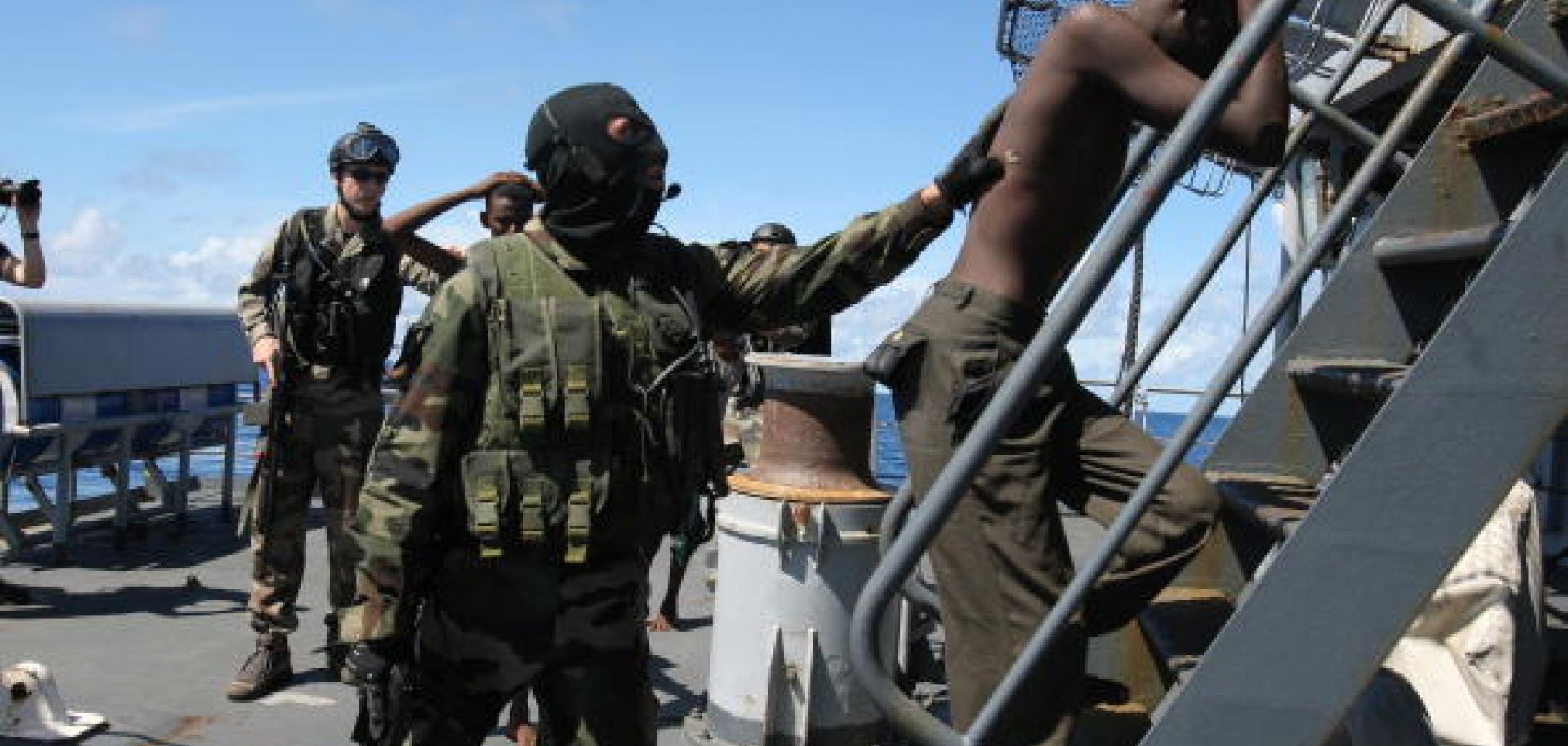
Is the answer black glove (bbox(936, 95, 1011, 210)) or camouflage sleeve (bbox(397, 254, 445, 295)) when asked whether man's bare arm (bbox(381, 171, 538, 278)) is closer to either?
camouflage sleeve (bbox(397, 254, 445, 295))

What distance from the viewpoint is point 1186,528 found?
2854 millimetres

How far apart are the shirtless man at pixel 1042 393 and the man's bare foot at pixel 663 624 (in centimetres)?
390

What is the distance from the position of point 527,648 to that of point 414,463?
50 centimetres

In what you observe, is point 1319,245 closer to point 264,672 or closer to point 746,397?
point 746,397

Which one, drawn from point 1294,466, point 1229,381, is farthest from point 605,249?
point 1294,466

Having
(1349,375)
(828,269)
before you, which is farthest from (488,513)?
(1349,375)

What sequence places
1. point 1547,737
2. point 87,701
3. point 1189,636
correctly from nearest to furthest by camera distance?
point 1189,636
point 1547,737
point 87,701

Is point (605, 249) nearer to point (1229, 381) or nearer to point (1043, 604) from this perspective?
point (1043, 604)

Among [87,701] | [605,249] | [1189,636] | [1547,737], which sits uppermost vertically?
[605,249]

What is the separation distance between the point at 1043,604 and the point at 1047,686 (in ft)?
0.55

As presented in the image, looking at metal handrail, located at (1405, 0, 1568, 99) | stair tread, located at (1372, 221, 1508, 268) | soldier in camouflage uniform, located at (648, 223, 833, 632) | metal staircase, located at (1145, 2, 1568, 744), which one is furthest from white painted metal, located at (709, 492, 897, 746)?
metal handrail, located at (1405, 0, 1568, 99)

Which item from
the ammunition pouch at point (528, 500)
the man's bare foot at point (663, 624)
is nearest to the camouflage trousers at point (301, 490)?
the man's bare foot at point (663, 624)

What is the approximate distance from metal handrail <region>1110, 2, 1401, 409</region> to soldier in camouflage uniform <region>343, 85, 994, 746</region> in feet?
3.49

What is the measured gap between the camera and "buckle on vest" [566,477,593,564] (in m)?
2.93
